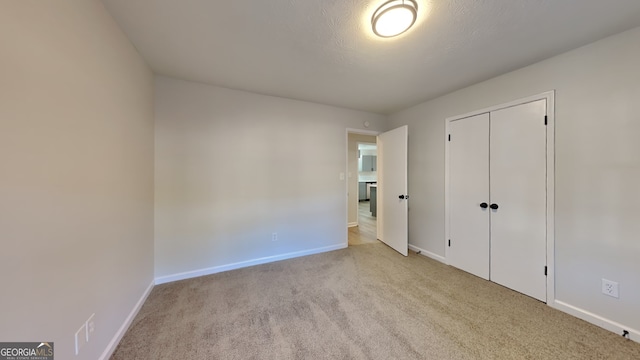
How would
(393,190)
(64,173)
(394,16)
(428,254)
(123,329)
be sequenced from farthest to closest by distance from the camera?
(393,190), (428,254), (123,329), (394,16), (64,173)

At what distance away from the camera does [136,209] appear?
194 cm

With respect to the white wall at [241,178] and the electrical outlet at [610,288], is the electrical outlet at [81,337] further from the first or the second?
→ the electrical outlet at [610,288]

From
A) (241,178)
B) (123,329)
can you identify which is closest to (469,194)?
(241,178)

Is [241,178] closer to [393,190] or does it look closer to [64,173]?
[64,173]

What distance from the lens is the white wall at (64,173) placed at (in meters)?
0.84

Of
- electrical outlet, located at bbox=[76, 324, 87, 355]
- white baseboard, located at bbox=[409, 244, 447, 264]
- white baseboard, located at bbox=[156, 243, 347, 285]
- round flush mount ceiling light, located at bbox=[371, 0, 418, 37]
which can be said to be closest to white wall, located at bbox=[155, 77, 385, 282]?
white baseboard, located at bbox=[156, 243, 347, 285]

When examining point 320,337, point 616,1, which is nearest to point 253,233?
point 320,337

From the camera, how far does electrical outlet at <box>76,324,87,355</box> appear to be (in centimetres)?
118

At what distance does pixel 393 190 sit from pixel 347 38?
2.48 meters

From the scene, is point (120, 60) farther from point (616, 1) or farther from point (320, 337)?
point (616, 1)

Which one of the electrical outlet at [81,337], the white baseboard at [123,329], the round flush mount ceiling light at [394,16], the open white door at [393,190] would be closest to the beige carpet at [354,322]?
the white baseboard at [123,329]

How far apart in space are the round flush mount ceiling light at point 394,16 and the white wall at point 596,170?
1.72m

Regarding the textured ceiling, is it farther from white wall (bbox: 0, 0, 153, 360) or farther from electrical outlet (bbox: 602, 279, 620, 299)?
electrical outlet (bbox: 602, 279, 620, 299)

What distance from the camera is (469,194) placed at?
107 inches
